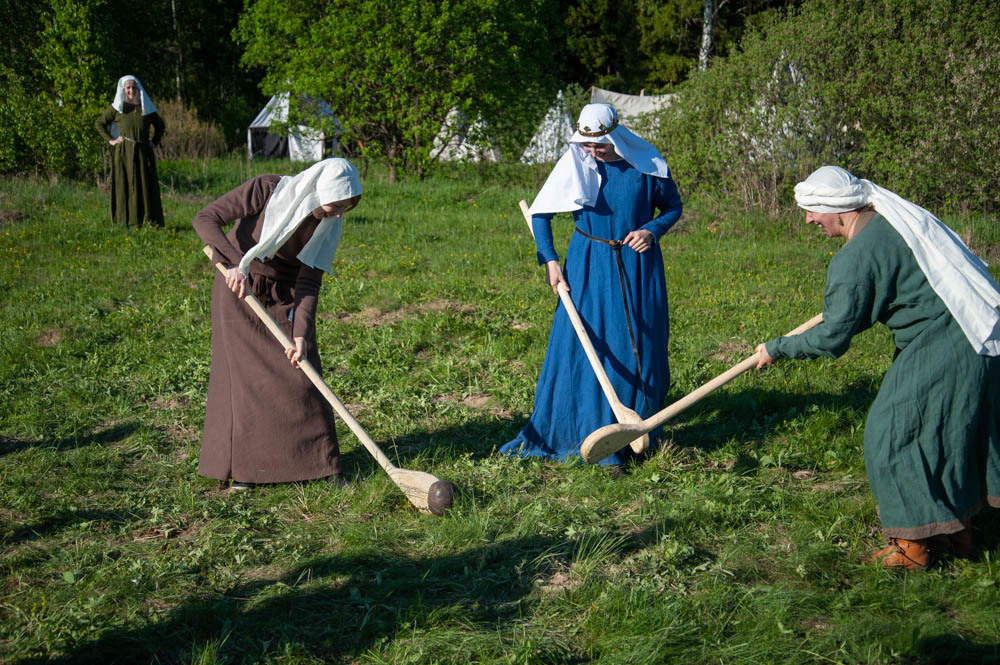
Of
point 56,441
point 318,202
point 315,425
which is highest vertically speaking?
point 318,202

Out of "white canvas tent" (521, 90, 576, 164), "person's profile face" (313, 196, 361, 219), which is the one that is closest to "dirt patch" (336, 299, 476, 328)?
"person's profile face" (313, 196, 361, 219)

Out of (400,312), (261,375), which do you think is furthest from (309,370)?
(400,312)

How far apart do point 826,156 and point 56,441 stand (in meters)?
9.92

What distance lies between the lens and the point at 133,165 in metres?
10.1

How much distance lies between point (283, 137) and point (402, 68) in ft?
34.4

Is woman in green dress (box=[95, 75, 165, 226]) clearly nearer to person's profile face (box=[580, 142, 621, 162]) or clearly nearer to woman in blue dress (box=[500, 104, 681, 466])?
woman in blue dress (box=[500, 104, 681, 466])

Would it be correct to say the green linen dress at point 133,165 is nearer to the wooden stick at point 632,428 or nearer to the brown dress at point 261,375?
the brown dress at point 261,375

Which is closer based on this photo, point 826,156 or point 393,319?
point 393,319

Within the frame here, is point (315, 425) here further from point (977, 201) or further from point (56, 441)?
point (977, 201)

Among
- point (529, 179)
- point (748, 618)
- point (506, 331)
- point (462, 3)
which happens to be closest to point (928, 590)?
point (748, 618)

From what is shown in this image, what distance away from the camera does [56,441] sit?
4934 millimetres

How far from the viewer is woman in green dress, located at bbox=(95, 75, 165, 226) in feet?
33.2

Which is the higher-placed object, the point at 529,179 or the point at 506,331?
the point at 529,179

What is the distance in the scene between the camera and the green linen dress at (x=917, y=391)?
128 inches
